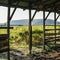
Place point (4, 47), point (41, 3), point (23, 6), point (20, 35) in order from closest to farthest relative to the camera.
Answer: point (4, 47), point (41, 3), point (23, 6), point (20, 35)

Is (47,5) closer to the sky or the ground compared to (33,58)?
closer to the sky

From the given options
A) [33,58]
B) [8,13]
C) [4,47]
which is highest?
[8,13]

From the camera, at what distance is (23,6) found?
33.6 ft

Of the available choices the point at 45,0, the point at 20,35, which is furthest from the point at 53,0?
the point at 20,35

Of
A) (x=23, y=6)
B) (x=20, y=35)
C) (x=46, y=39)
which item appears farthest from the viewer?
(x=20, y=35)

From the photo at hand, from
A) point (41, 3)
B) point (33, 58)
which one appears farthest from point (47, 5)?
point (33, 58)

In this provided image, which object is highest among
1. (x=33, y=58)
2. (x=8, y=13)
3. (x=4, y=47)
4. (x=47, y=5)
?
(x=47, y=5)

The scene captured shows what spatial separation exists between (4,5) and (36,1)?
6.56ft

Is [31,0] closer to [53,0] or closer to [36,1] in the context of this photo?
[36,1]

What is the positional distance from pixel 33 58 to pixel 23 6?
356cm

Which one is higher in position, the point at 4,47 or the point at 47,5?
the point at 47,5

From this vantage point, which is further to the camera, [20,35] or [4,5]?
[20,35]

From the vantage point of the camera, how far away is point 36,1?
949cm

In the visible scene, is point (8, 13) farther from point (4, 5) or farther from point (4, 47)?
point (4, 47)
